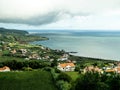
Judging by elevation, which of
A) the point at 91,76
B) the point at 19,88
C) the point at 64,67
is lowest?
the point at 64,67

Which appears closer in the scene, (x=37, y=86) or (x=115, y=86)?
(x=115, y=86)

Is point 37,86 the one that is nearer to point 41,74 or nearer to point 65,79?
point 65,79

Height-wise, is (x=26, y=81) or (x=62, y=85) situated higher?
(x=62, y=85)

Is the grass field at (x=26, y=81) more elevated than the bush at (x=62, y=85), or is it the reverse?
the bush at (x=62, y=85)

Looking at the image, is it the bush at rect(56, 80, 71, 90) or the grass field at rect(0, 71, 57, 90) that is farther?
the grass field at rect(0, 71, 57, 90)

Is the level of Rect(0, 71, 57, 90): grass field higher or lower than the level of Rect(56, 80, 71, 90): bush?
lower

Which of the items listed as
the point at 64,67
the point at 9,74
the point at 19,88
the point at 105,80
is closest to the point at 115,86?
the point at 105,80

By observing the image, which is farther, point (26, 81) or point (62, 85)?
point (26, 81)

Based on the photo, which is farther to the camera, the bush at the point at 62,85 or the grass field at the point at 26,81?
the grass field at the point at 26,81
